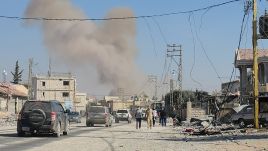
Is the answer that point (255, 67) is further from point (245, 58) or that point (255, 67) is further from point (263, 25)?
point (245, 58)

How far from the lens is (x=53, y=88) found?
122 metres

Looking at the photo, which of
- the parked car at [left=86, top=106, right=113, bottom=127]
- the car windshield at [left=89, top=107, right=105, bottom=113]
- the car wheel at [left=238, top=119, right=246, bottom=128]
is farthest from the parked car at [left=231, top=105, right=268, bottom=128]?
the car windshield at [left=89, top=107, right=105, bottom=113]

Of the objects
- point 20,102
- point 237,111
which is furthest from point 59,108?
point 20,102

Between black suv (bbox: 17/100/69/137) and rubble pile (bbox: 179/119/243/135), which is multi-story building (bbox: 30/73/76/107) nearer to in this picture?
rubble pile (bbox: 179/119/243/135)

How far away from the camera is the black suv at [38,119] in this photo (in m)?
25.6

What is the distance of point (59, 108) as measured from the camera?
27.5 metres

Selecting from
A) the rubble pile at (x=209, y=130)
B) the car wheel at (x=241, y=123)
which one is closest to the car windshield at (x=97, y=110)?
the rubble pile at (x=209, y=130)

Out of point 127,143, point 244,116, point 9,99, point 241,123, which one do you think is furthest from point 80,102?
point 127,143

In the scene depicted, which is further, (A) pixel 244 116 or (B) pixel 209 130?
(A) pixel 244 116

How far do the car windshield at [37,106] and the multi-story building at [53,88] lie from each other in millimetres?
94734

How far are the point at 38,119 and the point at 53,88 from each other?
96746mm

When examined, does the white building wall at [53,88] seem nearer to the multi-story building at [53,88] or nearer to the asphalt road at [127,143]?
the multi-story building at [53,88]

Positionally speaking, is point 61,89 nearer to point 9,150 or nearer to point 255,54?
point 255,54

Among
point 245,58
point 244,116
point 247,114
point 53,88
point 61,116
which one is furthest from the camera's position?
point 53,88
